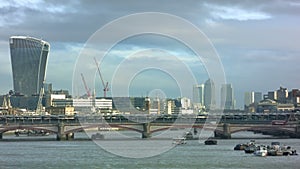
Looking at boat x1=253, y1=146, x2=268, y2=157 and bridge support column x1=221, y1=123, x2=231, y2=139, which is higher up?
bridge support column x1=221, y1=123, x2=231, y2=139

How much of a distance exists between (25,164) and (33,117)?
89978 millimetres

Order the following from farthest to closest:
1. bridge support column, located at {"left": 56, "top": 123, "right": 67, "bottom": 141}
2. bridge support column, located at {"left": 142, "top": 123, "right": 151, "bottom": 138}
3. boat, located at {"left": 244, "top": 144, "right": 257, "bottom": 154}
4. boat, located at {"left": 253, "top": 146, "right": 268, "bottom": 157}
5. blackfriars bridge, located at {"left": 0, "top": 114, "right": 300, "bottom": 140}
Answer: bridge support column, located at {"left": 142, "top": 123, "right": 151, "bottom": 138}, blackfriars bridge, located at {"left": 0, "top": 114, "right": 300, "bottom": 140}, bridge support column, located at {"left": 56, "top": 123, "right": 67, "bottom": 141}, boat, located at {"left": 244, "top": 144, "right": 257, "bottom": 154}, boat, located at {"left": 253, "top": 146, "right": 268, "bottom": 157}

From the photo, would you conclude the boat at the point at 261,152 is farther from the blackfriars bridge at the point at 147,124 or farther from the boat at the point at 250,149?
the blackfriars bridge at the point at 147,124

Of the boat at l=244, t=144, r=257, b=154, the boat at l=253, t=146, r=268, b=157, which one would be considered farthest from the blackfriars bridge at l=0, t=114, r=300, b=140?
the boat at l=253, t=146, r=268, b=157

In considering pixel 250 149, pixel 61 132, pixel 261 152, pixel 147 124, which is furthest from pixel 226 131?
pixel 261 152

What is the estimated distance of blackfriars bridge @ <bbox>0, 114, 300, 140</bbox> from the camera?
140 meters

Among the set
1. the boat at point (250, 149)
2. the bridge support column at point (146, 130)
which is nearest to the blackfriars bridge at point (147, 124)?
the bridge support column at point (146, 130)

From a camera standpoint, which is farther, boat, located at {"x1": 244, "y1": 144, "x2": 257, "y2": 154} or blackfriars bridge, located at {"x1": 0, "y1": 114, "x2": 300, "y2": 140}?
blackfriars bridge, located at {"x1": 0, "y1": 114, "x2": 300, "y2": 140}

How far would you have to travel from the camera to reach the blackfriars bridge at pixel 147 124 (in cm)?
13988

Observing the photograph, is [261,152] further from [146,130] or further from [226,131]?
[226,131]

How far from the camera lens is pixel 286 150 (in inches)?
3447

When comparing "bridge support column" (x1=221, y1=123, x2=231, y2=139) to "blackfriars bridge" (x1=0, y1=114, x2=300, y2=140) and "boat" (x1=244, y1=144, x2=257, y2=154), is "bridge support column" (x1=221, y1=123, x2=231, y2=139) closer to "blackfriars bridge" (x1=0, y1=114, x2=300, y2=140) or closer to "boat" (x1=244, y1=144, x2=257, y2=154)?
"blackfriars bridge" (x1=0, y1=114, x2=300, y2=140)

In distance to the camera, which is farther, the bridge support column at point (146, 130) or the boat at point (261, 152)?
the bridge support column at point (146, 130)

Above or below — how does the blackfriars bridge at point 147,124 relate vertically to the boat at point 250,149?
above
